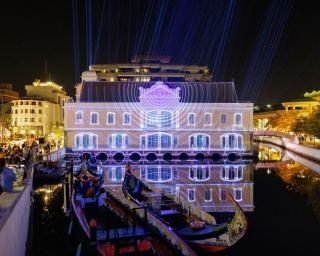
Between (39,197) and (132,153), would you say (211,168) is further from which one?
(39,197)

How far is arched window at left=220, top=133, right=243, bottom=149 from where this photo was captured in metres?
40.6

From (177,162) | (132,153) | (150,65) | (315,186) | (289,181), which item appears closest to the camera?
(315,186)

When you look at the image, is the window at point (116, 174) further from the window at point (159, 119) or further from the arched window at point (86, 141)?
the window at point (159, 119)

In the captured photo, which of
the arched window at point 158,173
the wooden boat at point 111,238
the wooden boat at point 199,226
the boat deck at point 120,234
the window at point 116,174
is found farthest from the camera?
the arched window at point 158,173

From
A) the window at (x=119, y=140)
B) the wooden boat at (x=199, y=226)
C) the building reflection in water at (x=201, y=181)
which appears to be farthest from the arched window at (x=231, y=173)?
the wooden boat at (x=199, y=226)

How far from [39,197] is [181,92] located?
2415 cm

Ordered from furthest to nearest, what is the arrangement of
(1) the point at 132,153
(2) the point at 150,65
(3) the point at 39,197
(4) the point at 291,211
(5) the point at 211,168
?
(2) the point at 150,65 < (1) the point at 132,153 < (5) the point at 211,168 < (3) the point at 39,197 < (4) the point at 291,211

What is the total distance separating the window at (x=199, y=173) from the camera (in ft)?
91.8

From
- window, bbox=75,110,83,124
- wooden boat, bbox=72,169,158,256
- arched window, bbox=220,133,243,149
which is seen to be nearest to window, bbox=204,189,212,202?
wooden boat, bbox=72,169,158,256

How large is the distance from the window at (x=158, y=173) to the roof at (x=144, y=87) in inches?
403

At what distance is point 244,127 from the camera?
40594 millimetres

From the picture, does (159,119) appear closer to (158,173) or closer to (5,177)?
(158,173)

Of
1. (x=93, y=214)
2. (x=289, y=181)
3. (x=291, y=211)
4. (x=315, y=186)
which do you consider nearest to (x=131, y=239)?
(x=93, y=214)

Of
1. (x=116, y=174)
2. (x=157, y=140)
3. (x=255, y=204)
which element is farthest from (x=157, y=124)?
(x=255, y=204)
